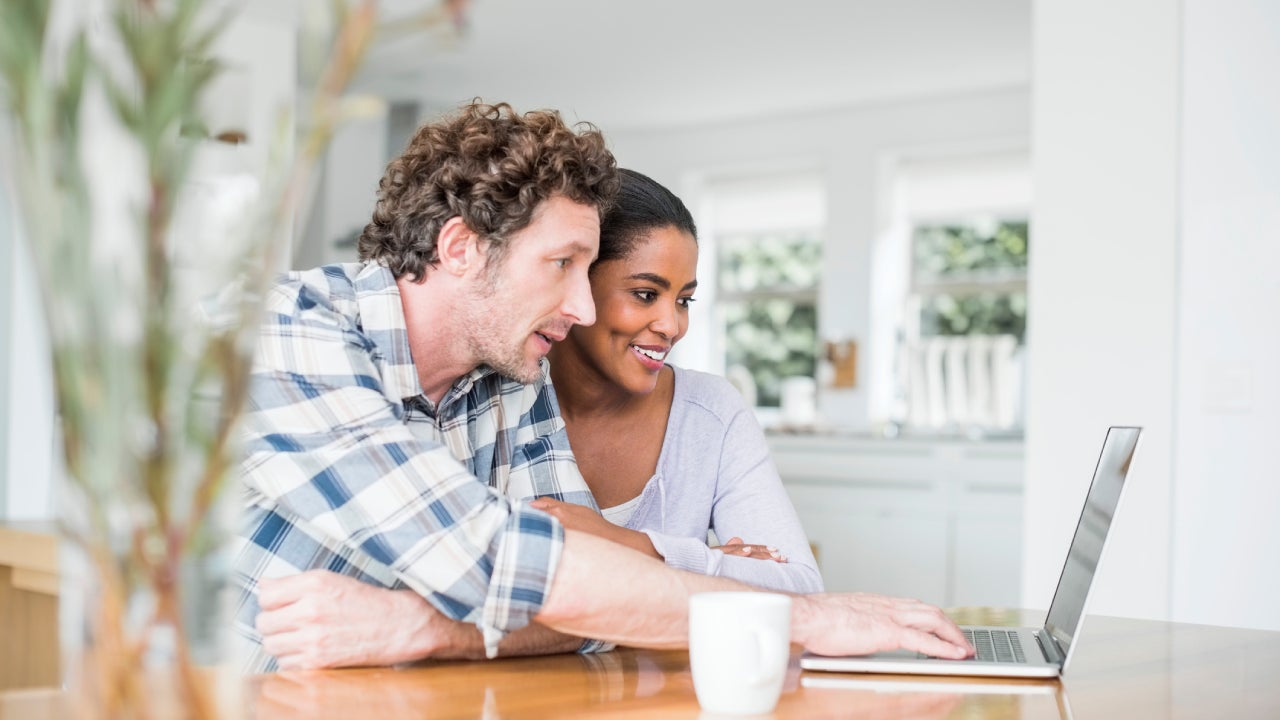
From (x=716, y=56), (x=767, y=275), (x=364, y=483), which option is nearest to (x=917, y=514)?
(x=716, y=56)

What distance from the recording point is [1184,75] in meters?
2.69

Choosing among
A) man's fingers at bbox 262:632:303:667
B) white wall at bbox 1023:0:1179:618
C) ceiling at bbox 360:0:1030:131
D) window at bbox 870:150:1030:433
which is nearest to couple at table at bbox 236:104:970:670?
man's fingers at bbox 262:632:303:667

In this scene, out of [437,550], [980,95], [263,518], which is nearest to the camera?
[437,550]

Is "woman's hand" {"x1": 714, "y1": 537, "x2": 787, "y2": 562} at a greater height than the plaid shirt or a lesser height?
lesser

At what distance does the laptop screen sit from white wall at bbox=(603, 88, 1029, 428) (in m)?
5.56

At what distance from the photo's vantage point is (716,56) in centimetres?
617

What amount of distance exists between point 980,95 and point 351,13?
6.75m

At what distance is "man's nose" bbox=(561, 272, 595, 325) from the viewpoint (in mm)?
1555

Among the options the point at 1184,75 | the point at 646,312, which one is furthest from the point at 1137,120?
the point at 646,312

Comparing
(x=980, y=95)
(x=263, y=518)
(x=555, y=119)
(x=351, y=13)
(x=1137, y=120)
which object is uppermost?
(x=980, y=95)

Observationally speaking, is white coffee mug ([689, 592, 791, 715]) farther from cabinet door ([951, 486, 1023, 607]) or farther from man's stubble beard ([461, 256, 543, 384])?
cabinet door ([951, 486, 1023, 607])

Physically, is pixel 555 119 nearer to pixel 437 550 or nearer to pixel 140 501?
pixel 437 550

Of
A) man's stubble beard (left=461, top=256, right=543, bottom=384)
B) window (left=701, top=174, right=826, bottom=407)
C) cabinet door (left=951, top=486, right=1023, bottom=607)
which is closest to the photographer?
man's stubble beard (left=461, top=256, right=543, bottom=384)

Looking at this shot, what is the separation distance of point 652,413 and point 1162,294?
4.63ft
